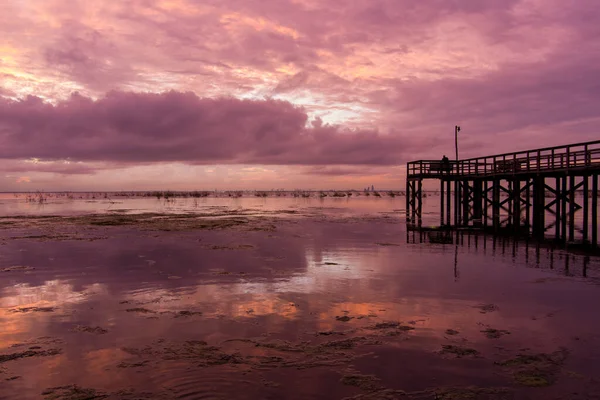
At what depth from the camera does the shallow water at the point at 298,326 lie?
5.68 m

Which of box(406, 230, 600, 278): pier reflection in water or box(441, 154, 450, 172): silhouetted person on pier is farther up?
box(441, 154, 450, 172): silhouetted person on pier

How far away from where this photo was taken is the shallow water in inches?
223

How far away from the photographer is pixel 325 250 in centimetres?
1820

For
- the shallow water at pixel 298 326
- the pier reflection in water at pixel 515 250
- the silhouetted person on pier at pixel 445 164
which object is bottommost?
the shallow water at pixel 298 326

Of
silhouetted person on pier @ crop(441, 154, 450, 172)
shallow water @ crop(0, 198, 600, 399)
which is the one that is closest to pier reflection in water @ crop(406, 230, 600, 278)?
shallow water @ crop(0, 198, 600, 399)

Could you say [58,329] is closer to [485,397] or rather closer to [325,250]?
[485,397]

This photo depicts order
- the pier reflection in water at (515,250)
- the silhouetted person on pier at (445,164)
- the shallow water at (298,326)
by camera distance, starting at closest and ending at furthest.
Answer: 1. the shallow water at (298,326)
2. the pier reflection in water at (515,250)
3. the silhouetted person on pier at (445,164)

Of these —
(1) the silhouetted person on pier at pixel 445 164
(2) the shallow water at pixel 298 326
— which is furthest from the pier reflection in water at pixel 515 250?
(1) the silhouetted person on pier at pixel 445 164

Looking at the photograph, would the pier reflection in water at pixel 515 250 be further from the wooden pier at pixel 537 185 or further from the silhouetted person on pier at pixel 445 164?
the silhouetted person on pier at pixel 445 164

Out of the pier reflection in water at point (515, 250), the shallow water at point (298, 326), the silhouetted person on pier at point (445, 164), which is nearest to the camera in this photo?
the shallow water at point (298, 326)

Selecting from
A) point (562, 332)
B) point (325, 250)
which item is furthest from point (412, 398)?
point (325, 250)

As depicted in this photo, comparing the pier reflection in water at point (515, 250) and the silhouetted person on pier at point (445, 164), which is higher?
the silhouetted person on pier at point (445, 164)

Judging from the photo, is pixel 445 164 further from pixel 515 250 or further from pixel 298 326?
pixel 298 326

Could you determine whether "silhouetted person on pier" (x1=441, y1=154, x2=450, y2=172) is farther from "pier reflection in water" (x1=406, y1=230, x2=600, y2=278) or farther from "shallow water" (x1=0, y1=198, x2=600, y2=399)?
"shallow water" (x1=0, y1=198, x2=600, y2=399)
